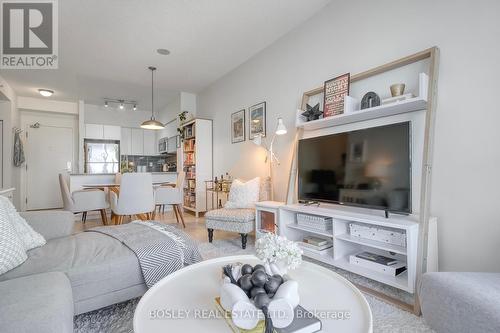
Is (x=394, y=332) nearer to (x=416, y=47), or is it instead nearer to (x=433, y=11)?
(x=416, y=47)

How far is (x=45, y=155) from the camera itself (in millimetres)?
6219

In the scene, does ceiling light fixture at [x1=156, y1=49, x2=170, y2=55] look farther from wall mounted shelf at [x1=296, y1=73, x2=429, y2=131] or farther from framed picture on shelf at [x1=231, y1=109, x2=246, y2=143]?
wall mounted shelf at [x1=296, y1=73, x2=429, y2=131]

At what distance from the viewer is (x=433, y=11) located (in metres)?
1.92

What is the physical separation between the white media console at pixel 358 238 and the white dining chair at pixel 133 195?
1.96 m

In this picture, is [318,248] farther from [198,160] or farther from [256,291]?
[198,160]

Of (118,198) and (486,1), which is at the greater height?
(486,1)

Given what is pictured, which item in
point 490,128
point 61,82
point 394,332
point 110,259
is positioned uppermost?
point 61,82

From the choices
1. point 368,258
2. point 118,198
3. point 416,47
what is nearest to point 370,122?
point 416,47

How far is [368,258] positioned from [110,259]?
1890 mm

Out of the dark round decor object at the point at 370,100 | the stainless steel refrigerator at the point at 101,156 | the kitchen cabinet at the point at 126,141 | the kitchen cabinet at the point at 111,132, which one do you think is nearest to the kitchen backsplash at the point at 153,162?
the kitchen cabinet at the point at 126,141

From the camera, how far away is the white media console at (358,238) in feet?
5.60

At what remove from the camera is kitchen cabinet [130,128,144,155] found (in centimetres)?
717

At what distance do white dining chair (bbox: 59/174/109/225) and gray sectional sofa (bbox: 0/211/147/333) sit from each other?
188 centimetres

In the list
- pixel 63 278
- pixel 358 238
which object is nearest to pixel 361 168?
pixel 358 238
